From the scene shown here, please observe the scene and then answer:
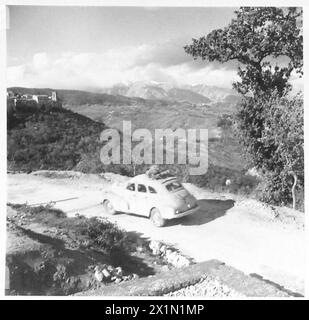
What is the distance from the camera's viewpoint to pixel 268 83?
29.1 feet

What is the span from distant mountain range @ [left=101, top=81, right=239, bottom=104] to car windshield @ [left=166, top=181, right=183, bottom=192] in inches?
64.3

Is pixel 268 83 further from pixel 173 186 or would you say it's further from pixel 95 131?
pixel 95 131

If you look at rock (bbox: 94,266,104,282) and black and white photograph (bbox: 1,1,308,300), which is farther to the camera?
black and white photograph (bbox: 1,1,308,300)

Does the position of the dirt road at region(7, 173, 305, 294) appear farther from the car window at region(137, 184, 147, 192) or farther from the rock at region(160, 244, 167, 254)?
the car window at region(137, 184, 147, 192)

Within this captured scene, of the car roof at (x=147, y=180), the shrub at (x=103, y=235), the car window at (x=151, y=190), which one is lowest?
the shrub at (x=103, y=235)

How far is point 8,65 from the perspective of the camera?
305 inches

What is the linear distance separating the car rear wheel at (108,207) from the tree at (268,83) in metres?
2.96

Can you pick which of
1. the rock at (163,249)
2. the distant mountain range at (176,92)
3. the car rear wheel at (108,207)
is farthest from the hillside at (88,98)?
the rock at (163,249)

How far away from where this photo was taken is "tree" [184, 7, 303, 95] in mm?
A: 8320

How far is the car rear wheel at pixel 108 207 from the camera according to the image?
8.06m

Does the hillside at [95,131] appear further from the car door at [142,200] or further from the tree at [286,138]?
the tree at [286,138]

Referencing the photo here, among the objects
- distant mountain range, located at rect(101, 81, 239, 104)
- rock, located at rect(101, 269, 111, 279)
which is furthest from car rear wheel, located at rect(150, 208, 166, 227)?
distant mountain range, located at rect(101, 81, 239, 104)
